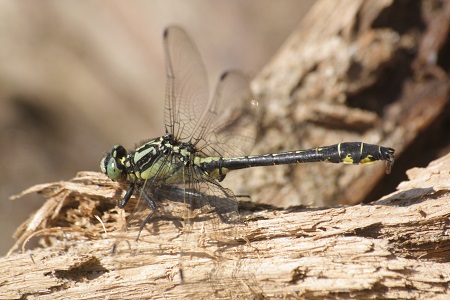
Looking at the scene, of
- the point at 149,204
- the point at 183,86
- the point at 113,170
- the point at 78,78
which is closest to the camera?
the point at 149,204

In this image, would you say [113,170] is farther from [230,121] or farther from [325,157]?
[325,157]

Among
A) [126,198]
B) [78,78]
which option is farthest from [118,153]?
[78,78]

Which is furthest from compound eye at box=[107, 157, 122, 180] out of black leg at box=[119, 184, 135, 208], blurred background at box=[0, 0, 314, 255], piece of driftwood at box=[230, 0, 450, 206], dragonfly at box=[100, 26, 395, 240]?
blurred background at box=[0, 0, 314, 255]

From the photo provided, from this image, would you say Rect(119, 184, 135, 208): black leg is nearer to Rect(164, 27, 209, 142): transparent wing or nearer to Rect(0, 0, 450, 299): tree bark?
Rect(0, 0, 450, 299): tree bark

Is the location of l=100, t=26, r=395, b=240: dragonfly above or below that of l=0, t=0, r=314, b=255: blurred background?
below

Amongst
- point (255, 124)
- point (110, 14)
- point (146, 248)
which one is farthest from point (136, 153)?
point (110, 14)

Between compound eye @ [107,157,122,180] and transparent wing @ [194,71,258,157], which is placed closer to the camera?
compound eye @ [107,157,122,180]

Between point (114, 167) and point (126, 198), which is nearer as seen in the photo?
A: point (126, 198)

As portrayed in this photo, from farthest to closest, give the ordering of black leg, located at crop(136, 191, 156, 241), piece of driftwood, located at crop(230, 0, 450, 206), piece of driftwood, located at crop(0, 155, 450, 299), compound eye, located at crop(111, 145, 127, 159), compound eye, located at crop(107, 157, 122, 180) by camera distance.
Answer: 1. piece of driftwood, located at crop(230, 0, 450, 206)
2. compound eye, located at crop(111, 145, 127, 159)
3. compound eye, located at crop(107, 157, 122, 180)
4. black leg, located at crop(136, 191, 156, 241)
5. piece of driftwood, located at crop(0, 155, 450, 299)
